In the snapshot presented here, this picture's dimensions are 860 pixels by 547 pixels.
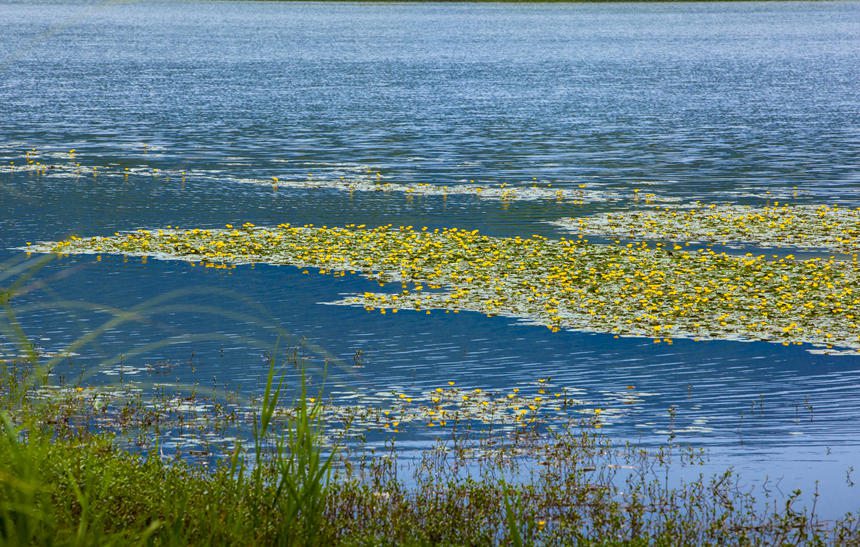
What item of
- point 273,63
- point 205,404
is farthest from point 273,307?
point 273,63

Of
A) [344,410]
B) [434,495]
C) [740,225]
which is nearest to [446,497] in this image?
[434,495]

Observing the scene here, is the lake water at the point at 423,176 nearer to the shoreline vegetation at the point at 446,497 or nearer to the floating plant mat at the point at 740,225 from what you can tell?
the shoreline vegetation at the point at 446,497

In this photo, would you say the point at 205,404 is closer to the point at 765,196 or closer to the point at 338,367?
the point at 338,367

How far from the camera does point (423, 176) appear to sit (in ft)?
138

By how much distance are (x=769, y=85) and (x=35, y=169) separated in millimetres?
57191

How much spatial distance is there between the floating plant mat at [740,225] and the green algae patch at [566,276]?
1.71 meters

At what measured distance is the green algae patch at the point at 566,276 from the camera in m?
21.3

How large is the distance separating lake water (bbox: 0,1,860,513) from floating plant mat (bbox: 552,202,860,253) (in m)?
1.68

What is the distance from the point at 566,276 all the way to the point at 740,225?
8.15 meters

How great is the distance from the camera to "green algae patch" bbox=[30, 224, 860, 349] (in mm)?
21281

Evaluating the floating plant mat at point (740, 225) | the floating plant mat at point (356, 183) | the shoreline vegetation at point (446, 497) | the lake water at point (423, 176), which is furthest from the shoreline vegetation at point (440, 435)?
the floating plant mat at point (356, 183)

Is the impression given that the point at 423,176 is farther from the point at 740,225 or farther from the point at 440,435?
the point at 440,435

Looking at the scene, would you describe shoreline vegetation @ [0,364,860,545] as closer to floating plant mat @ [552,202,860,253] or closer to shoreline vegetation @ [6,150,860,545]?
shoreline vegetation @ [6,150,860,545]

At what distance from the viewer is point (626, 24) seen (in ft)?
600
